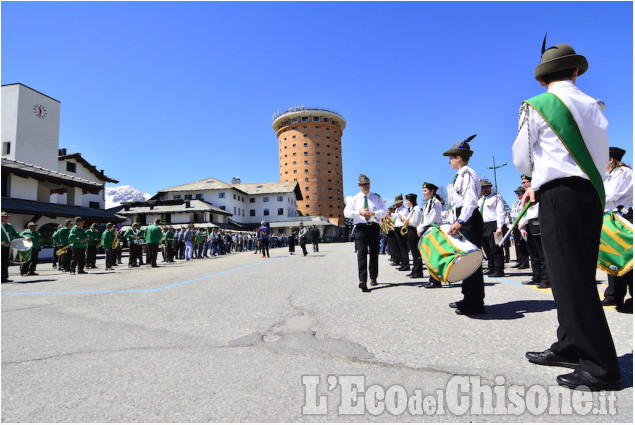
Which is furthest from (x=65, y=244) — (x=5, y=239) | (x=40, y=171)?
(x=40, y=171)

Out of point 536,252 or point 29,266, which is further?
point 29,266

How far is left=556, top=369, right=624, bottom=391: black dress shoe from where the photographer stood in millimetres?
2053

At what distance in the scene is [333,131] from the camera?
9988 centimetres

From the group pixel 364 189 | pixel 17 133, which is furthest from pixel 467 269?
pixel 17 133

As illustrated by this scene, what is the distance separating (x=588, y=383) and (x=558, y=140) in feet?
5.16

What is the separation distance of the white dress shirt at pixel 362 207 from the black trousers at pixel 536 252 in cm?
264

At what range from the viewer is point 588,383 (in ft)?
6.77

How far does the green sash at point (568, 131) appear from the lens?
7.52 feet

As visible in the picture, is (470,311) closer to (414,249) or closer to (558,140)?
(558,140)

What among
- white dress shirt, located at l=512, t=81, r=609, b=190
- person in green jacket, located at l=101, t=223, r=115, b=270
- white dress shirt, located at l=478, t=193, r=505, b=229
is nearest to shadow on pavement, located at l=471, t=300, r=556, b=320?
white dress shirt, located at l=512, t=81, r=609, b=190

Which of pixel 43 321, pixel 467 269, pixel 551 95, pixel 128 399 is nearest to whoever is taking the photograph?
pixel 128 399

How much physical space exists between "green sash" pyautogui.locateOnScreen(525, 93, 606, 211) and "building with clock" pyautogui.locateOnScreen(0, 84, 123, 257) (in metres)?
27.3

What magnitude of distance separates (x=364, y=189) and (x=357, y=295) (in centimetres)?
207

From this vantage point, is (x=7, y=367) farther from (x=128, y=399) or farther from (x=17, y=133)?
(x=17, y=133)
